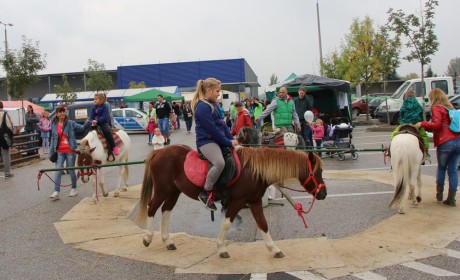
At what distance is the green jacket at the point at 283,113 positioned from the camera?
995cm

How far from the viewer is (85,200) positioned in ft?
30.5

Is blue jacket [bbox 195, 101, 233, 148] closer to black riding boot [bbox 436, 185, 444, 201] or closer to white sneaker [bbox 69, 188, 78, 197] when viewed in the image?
black riding boot [bbox 436, 185, 444, 201]

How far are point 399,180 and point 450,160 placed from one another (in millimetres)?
1224

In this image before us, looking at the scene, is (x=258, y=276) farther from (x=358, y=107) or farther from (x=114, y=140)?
(x=358, y=107)

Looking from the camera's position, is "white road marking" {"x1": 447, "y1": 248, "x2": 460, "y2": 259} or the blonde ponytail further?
the blonde ponytail

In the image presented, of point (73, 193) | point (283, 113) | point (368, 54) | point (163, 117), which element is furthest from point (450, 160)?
point (368, 54)

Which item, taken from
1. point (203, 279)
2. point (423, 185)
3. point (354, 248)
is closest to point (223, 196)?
point (203, 279)

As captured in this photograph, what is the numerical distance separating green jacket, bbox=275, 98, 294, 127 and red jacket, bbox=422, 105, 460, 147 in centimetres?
318

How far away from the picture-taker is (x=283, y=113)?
998cm

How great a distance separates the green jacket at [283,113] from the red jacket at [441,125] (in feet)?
10.4

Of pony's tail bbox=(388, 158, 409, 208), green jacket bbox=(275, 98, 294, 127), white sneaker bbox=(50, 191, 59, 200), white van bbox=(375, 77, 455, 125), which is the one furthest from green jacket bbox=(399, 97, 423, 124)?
white van bbox=(375, 77, 455, 125)

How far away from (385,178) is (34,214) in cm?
773

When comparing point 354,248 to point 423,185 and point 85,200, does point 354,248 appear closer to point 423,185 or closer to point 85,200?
point 423,185

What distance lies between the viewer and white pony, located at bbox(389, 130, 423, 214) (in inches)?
280
